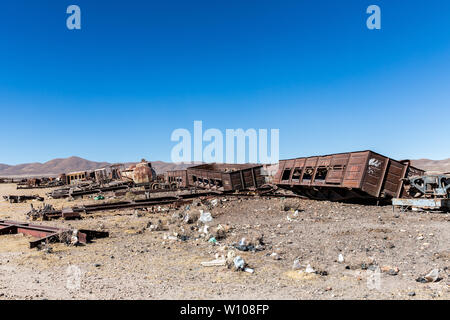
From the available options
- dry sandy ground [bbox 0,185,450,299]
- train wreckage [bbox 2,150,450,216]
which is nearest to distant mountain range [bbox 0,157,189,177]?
train wreckage [bbox 2,150,450,216]

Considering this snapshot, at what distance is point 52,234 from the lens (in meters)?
7.61

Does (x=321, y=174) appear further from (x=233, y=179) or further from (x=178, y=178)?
(x=178, y=178)

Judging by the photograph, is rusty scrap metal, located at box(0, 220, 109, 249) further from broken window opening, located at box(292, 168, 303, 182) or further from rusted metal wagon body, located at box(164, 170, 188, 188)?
rusted metal wagon body, located at box(164, 170, 188, 188)

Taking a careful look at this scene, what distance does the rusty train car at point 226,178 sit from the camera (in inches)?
641

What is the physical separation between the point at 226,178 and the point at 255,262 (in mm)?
11116

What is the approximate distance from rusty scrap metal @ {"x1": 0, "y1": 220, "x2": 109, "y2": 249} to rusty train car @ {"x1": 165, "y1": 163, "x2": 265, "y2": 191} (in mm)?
8863

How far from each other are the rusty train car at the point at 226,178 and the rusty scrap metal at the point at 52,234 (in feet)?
29.1

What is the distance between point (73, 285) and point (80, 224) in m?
6.45

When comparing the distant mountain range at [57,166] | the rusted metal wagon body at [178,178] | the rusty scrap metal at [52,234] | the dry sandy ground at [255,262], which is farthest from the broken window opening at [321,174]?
the distant mountain range at [57,166]

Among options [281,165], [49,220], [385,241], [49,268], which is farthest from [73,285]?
[281,165]
